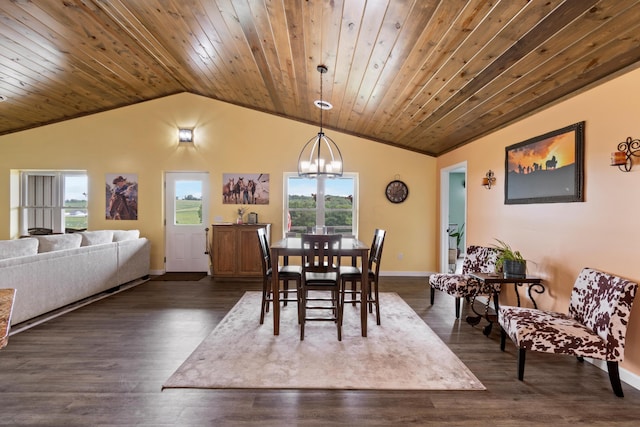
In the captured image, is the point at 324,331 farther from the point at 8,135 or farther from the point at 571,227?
the point at 8,135

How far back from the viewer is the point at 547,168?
3.04 meters

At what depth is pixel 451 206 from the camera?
27.6 feet

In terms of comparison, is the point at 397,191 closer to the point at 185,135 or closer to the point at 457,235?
the point at 457,235

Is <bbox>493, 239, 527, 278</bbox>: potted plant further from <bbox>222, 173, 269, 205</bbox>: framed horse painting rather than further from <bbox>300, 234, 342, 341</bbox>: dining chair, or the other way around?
<bbox>222, 173, 269, 205</bbox>: framed horse painting

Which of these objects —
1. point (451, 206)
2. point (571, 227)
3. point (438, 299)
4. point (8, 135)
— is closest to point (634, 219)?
point (571, 227)

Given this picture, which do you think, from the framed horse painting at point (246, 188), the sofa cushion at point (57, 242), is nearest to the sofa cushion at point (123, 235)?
the sofa cushion at point (57, 242)

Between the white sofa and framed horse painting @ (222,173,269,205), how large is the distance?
177 cm

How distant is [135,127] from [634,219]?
689 cm

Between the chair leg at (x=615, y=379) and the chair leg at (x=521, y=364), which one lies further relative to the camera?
the chair leg at (x=521, y=364)

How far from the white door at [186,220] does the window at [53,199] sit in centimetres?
160

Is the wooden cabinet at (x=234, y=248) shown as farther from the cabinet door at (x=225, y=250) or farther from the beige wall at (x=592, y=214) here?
the beige wall at (x=592, y=214)

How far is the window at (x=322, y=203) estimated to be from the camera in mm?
5949

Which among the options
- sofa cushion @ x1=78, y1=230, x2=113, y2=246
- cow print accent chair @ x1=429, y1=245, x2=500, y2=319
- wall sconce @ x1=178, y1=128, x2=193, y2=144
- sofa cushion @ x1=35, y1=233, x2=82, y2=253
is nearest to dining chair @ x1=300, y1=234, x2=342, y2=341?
cow print accent chair @ x1=429, y1=245, x2=500, y2=319

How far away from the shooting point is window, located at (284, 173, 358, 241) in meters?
5.95
